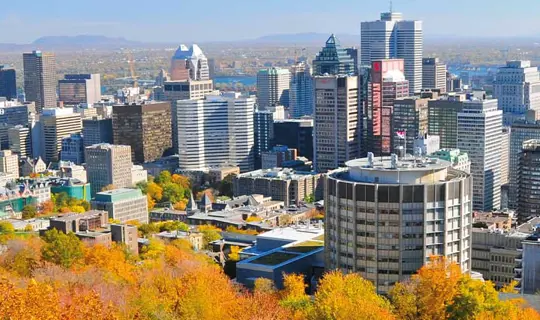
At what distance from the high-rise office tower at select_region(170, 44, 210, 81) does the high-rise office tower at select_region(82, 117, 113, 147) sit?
33349 mm

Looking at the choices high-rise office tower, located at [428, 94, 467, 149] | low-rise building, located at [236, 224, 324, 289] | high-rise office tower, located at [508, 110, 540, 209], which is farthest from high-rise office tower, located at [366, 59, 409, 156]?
low-rise building, located at [236, 224, 324, 289]

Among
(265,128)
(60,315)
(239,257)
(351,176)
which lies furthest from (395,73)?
(60,315)

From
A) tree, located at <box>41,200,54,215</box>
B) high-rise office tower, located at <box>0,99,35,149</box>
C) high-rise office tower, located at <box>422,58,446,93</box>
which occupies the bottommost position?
tree, located at <box>41,200,54,215</box>

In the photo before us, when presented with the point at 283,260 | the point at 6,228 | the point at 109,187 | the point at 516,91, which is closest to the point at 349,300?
the point at 283,260

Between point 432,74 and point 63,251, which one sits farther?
point 432,74

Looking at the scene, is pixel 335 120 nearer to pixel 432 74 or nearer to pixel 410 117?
pixel 410 117

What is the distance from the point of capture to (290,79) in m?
169

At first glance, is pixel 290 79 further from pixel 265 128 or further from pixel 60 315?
pixel 60 315

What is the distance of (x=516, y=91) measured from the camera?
132 meters

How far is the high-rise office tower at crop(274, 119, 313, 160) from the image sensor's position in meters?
111

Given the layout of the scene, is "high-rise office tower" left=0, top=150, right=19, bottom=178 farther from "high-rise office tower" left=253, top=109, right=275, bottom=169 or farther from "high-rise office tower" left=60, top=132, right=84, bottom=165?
"high-rise office tower" left=253, top=109, right=275, bottom=169

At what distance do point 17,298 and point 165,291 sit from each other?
15.6 metres

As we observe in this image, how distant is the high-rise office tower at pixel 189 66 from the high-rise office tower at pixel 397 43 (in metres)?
28.9

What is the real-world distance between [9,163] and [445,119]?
53.8 meters
